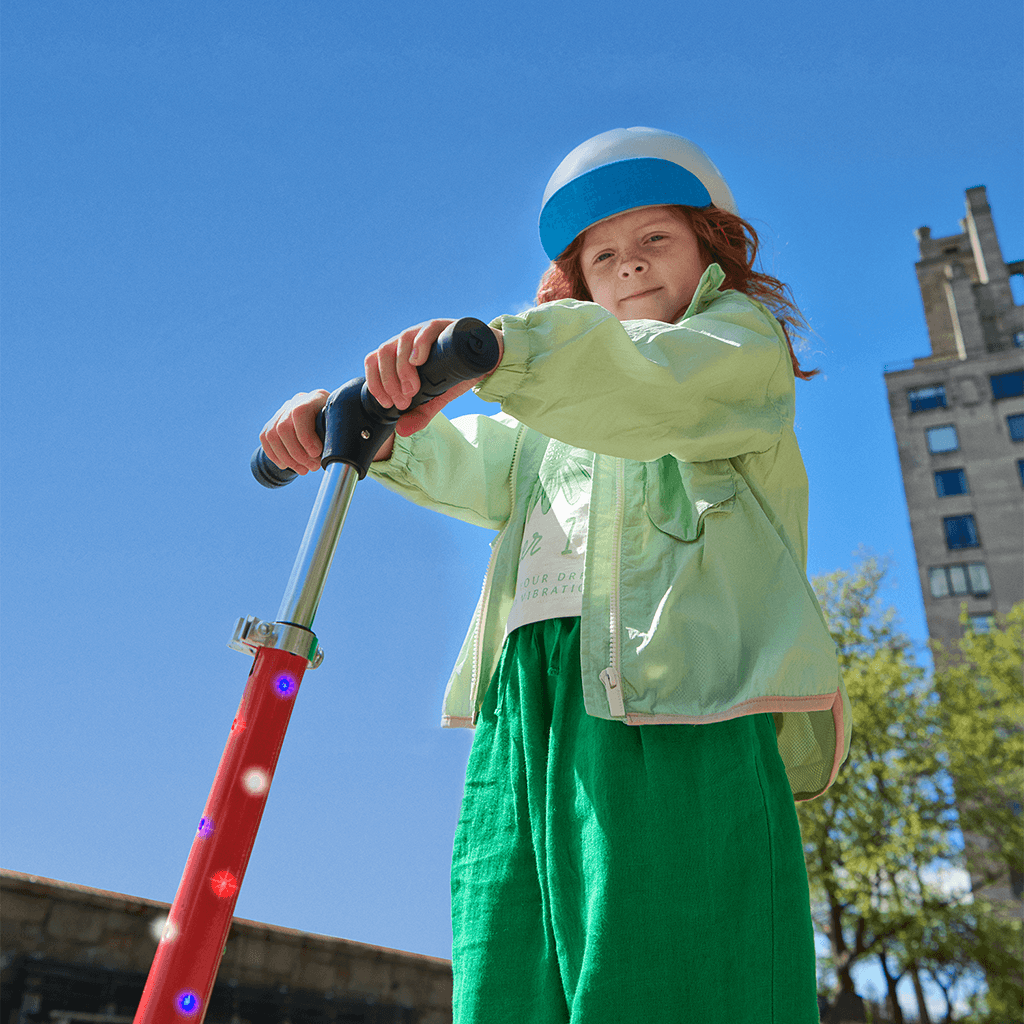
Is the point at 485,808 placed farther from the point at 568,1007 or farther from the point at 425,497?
the point at 425,497

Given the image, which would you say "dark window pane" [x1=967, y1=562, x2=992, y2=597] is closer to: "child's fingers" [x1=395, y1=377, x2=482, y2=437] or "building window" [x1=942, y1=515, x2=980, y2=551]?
"building window" [x1=942, y1=515, x2=980, y2=551]

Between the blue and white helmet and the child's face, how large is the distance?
0.11 feet

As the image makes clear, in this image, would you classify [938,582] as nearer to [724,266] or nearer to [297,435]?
[724,266]

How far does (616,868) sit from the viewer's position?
1413mm

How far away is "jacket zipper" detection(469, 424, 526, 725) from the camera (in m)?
1.85

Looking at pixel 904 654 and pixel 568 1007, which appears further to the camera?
pixel 904 654

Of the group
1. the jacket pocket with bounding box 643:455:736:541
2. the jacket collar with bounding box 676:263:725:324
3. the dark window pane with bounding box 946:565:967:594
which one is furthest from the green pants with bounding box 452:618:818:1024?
the dark window pane with bounding box 946:565:967:594

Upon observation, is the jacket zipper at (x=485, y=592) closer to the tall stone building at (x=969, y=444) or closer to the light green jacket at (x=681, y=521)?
the light green jacket at (x=681, y=521)

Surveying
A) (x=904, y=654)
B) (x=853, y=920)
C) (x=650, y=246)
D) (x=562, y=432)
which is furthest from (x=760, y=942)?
(x=904, y=654)

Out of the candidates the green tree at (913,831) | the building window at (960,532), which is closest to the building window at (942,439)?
the building window at (960,532)

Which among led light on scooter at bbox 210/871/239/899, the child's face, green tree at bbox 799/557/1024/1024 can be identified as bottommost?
led light on scooter at bbox 210/871/239/899

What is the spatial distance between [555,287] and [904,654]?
60.2 feet

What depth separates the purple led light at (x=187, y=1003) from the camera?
1044 millimetres

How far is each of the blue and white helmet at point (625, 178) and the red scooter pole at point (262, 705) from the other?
0.88 meters
